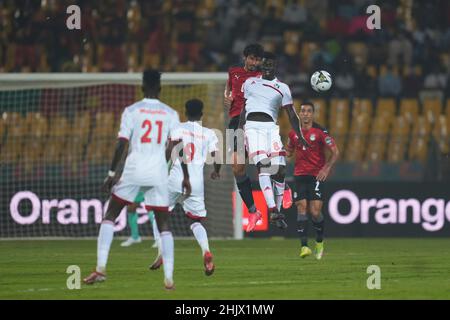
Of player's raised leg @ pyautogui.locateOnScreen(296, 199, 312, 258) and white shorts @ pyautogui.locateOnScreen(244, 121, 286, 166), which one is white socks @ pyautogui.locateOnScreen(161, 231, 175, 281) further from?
player's raised leg @ pyautogui.locateOnScreen(296, 199, 312, 258)

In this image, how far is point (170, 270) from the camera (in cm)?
1150

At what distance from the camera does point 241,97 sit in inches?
619

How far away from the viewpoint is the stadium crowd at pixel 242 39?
86.5 feet

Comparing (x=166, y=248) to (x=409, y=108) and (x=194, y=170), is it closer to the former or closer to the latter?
(x=194, y=170)

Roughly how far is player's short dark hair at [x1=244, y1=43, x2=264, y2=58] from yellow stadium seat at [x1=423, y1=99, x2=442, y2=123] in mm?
9725

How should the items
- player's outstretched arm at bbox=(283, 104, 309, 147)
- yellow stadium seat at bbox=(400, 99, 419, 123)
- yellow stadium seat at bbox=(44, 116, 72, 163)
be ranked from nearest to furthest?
1. player's outstretched arm at bbox=(283, 104, 309, 147)
2. yellow stadium seat at bbox=(44, 116, 72, 163)
3. yellow stadium seat at bbox=(400, 99, 419, 123)

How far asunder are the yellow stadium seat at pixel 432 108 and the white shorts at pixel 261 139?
30.4ft

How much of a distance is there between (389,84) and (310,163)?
9.68 m

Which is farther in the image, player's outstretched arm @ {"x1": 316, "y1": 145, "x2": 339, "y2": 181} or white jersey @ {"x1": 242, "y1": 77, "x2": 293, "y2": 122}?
player's outstretched arm @ {"x1": 316, "y1": 145, "x2": 339, "y2": 181}

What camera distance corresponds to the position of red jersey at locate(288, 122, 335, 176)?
1694cm

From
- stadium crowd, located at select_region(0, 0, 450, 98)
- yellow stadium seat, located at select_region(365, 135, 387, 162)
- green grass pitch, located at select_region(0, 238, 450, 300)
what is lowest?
green grass pitch, located at select_region(0, 238, 450, 300)

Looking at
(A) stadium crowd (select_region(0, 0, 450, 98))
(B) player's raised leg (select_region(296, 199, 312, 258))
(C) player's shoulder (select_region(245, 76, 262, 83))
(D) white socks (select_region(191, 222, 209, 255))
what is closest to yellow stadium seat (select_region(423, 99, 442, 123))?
(A) stadium crowd (select_region(0, 0, 450, 98))

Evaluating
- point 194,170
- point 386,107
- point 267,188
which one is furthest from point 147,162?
point 386,107

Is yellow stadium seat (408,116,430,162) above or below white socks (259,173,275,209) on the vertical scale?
above
